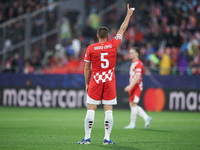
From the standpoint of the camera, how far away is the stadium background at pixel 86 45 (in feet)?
68.4

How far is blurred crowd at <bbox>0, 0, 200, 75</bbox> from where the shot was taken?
72.4 ft

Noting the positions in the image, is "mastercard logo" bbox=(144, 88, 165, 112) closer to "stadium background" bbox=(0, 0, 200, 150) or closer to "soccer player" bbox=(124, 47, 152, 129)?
"stadium background" bbox=(0, 0, 200, 150)

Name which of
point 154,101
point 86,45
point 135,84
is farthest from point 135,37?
point 135,84

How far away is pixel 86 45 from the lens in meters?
25.7

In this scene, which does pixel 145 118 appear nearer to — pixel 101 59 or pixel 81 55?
pixel 101 59

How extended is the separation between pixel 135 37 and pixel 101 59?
1677 cm

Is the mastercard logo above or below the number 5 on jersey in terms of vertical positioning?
below

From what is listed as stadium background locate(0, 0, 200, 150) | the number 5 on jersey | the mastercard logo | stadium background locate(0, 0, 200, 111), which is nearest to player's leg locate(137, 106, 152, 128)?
stadium background locate(0, 0, 200, 150)

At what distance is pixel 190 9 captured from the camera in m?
25.1

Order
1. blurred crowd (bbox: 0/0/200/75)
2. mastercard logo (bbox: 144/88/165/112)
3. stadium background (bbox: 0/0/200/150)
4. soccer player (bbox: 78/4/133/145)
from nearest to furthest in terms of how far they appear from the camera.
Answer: soccer player (bbox: 78/4/133/145) → stadium background (bbox: 0/0/200/150) → mastercard logo (bbox: 144/88/165/112) → blurred crowd (bbox: 0/0/200/75)

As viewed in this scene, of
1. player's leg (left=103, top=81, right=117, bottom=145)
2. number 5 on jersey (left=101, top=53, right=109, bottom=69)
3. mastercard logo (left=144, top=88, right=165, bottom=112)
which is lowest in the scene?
mastercard logo (left=144, top=88, right=165, bottom=112)

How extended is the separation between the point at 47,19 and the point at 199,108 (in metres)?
11.5

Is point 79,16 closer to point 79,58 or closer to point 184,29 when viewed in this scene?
point 79,58

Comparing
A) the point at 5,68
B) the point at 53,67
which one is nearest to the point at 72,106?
the point at 53,67
